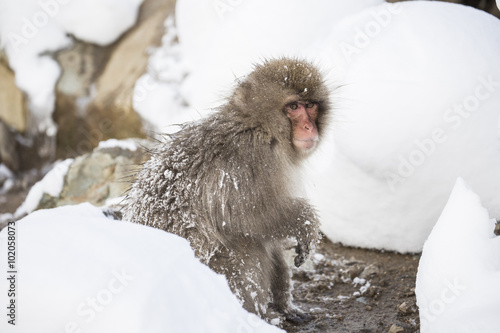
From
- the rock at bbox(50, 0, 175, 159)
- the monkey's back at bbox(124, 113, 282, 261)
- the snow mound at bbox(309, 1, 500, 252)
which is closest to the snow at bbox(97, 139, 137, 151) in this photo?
the rock at bbox(50, 0, 175, 159)

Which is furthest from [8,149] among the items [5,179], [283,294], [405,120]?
[405,120]

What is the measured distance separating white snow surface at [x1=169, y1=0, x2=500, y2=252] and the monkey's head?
0.33 m

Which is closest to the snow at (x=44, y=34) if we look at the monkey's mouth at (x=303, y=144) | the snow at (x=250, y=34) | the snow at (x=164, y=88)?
the snow at (x=164, y=88)

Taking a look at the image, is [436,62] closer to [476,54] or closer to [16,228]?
[476,54]

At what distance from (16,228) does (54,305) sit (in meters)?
0.41

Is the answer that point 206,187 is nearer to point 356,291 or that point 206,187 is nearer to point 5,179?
point 356,291

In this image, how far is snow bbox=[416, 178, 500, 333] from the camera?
179cm

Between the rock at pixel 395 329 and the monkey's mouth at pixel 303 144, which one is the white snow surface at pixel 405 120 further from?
the rock at pixel 395 329

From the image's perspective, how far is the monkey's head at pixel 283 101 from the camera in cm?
247

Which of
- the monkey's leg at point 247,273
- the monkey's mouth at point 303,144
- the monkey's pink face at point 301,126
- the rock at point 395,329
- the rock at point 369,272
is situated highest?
the monkey's pink face at point 301,126

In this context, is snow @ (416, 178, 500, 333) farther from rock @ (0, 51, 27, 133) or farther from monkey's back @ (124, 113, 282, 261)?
rock @ (0, 51, 27, 133)

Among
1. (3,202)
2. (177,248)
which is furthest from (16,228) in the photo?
(3,202)

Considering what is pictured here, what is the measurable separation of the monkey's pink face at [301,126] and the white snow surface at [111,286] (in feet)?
3.27

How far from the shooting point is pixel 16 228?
1.76 m
